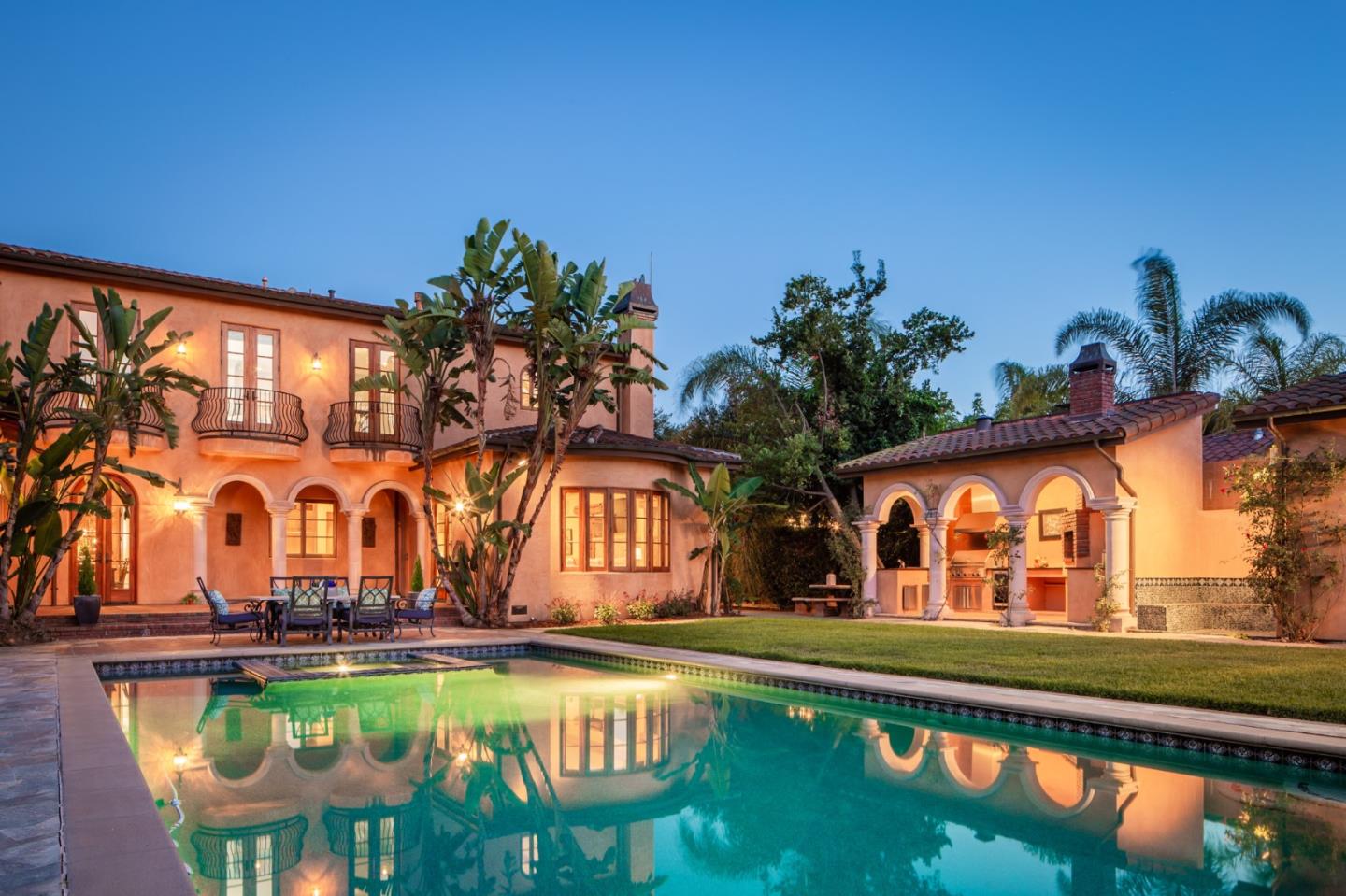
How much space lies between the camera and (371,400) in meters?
20.5

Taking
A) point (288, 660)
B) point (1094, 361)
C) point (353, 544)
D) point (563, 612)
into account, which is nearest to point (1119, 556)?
point (1094, 361)

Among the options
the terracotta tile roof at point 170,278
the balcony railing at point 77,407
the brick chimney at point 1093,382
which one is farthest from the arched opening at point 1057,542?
the balcony railing at point 77,407

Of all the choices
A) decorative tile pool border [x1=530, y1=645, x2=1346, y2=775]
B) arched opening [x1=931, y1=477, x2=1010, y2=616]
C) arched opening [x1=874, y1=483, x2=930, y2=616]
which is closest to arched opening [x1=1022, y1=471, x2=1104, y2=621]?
arched opening [x1=931, y1=477, x2=1010, y2=616]

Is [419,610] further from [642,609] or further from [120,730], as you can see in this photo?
[120,730]

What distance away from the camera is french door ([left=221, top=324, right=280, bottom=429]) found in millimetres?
19125

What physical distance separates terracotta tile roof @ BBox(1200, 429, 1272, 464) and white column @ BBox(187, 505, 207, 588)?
18844mm

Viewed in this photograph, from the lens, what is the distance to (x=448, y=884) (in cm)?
512

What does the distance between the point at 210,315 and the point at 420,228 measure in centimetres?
8457

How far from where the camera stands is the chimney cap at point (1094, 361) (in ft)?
62.8

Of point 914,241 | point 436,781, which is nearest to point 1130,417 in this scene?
point 436,781

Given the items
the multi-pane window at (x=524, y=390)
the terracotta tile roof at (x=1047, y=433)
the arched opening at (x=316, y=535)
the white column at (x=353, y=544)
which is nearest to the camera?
the terracotta tile roof at (x=1047, y=433)

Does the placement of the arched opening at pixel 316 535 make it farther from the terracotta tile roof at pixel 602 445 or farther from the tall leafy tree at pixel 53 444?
the tall leafy tree at pixel 53 444

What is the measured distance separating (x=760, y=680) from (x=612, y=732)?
2577 millimetres

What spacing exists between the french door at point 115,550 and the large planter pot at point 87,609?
10.3ft
